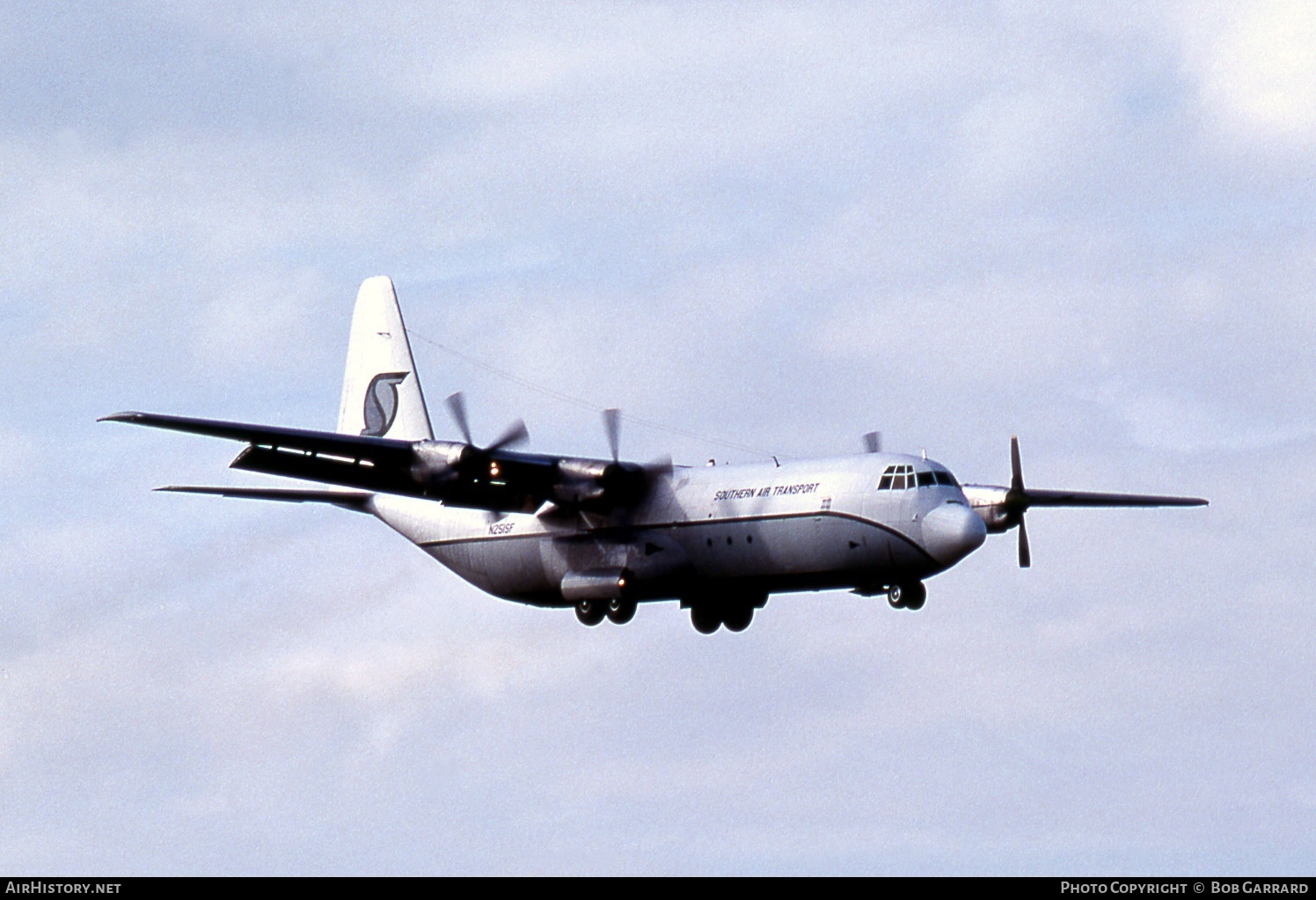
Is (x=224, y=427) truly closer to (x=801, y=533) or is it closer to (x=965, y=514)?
(x=801, y=533)

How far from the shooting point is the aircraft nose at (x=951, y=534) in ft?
106

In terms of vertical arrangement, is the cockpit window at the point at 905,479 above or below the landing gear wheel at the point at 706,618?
above

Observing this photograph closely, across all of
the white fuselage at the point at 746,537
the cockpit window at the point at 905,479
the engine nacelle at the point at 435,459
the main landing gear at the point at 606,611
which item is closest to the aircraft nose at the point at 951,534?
the white fuselage at the point at 746,537

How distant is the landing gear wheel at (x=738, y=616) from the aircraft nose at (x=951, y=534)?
199 inches

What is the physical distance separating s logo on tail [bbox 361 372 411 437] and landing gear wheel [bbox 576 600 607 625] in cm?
679

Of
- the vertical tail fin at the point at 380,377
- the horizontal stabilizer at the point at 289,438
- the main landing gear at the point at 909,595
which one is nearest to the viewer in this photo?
the horizontal stabilizer at the point at 289,438

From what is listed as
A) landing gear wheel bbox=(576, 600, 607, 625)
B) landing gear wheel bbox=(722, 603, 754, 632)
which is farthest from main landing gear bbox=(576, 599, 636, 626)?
landing gear wheel bbox=(722, 603, 754, 632)

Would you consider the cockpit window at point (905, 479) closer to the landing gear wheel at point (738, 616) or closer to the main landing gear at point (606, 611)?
the landing gear wheel at point (738, 616)

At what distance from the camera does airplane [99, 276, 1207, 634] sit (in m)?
32.8

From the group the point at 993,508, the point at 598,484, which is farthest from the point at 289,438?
the point at 993,508

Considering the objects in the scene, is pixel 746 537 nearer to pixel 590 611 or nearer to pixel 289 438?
pixel 590 611
